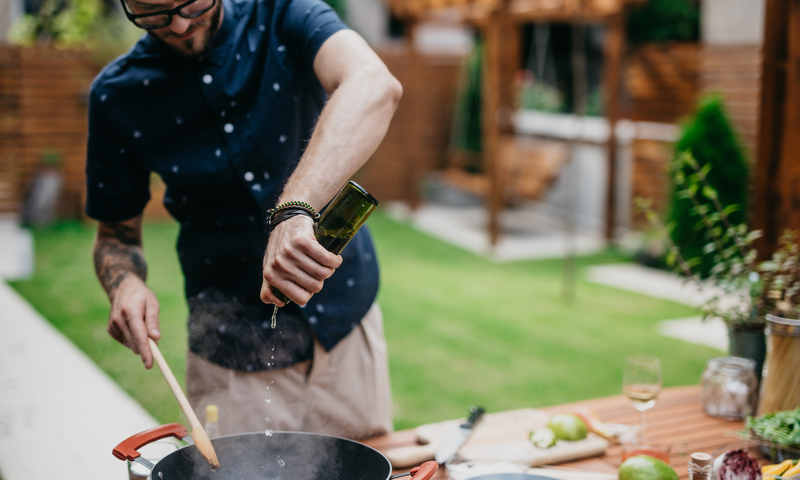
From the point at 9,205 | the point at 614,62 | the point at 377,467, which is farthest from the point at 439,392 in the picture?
the point at 9,205

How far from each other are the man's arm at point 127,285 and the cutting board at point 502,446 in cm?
52

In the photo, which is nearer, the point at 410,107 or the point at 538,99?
the point at 410,107

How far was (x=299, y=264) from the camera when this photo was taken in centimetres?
97

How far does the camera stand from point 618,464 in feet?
4.64

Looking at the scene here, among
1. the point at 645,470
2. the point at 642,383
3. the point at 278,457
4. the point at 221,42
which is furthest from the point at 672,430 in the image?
the point at 221,42

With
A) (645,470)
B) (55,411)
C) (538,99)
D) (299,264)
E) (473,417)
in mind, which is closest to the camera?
(299,264)

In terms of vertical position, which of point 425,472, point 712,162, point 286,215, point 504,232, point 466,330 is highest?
point 286,215

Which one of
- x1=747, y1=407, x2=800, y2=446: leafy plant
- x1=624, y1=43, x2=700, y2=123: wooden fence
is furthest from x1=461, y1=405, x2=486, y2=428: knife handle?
x1=624, y1=43, x2=700, y2=123: wooden fence

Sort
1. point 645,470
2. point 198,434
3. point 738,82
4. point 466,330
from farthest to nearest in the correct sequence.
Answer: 1. point 738,82
2. point 466,330
3. point 645,470
4. point 198,434

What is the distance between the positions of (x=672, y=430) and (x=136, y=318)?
46.1 inches

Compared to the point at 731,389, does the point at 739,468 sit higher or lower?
higher

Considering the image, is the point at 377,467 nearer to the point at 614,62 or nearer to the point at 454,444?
the point at 454,444

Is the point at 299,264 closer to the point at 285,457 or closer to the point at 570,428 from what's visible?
the point at 285,457

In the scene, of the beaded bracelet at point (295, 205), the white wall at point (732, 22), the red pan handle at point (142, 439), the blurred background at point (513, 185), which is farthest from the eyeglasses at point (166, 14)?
the white wall at point (732, 22)
